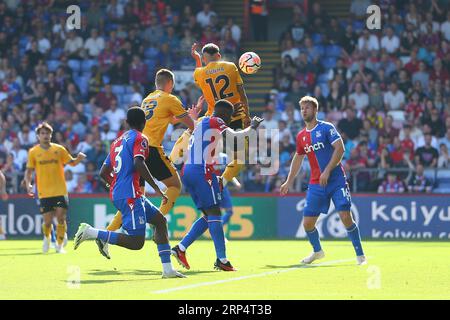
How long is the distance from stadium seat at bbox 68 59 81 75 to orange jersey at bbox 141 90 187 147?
15.1m

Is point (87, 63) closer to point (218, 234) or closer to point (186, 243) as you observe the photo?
point (186, 243)

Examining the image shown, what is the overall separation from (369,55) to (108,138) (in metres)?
7.33

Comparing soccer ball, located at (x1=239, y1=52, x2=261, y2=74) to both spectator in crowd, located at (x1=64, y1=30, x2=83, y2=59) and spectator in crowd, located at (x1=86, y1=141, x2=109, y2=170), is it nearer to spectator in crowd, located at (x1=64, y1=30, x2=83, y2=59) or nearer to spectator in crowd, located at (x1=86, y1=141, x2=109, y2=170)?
spectator in crowd, located at (x1=86, y1=141, x2=109, y2=170)

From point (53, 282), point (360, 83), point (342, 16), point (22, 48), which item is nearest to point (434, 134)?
point (360, 83)

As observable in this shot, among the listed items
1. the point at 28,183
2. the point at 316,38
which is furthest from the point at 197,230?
the point at 316,38

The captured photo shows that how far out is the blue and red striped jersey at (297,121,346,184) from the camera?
16.4 meters

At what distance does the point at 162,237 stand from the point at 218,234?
128cm

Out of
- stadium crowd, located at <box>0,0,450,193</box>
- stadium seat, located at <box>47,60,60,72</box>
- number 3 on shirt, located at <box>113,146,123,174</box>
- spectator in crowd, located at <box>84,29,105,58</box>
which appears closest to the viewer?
number 3 on shirt, located at <box>113,146,123,174</box>

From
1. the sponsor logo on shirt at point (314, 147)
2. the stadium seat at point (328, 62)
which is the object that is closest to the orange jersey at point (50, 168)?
the sponsor logo on shirt at point (314, 147)

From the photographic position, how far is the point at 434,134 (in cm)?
2786

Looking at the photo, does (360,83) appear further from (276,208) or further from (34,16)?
(34,16)

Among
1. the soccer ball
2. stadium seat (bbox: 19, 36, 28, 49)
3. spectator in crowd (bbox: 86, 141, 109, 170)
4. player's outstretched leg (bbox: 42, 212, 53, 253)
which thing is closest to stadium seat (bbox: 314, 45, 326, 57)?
spectator in crowd (bbox: 86, 141, 109, 170)

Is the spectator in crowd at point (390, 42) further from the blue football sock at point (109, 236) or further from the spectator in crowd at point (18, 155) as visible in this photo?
the blue football sock at point (109, 236)

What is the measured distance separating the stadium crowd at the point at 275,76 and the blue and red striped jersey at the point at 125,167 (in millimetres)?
13037
